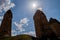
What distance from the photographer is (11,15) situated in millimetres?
52781

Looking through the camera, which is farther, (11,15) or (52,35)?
(11,15)

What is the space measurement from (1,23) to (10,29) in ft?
18.1

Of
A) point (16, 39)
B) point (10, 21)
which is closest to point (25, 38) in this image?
point (16, 39)

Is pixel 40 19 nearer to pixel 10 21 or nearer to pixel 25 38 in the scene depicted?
pixel 10 21

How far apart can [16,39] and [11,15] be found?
27072mm

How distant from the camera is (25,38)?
A: 26.9 meters

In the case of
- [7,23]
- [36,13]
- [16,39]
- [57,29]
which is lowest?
[16,39]

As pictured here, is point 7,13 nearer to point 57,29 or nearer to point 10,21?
point 10,21

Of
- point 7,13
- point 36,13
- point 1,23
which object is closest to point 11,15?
point 7,13

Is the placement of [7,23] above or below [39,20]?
below

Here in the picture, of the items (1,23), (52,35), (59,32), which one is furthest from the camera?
(1,23)

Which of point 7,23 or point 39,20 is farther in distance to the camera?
point 7,23

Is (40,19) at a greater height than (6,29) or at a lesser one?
greater

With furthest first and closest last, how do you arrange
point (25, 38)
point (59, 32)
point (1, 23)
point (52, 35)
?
point (1, 23)
point (59, 32)
point (52, 35)
point (25, 38)
